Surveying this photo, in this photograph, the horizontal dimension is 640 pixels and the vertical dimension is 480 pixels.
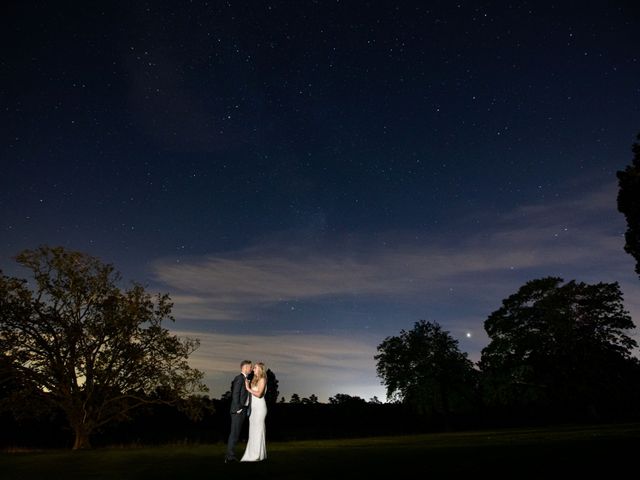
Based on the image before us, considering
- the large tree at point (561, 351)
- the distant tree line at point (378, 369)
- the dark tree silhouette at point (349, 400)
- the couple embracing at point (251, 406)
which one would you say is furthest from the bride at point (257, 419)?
the dark tree silhouette at point (349, 400)

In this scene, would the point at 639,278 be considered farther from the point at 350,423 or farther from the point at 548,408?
the point at 350,423

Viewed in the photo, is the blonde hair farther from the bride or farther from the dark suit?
the dark suit

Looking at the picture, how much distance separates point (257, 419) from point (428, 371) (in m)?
49.7

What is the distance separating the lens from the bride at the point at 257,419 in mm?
14164

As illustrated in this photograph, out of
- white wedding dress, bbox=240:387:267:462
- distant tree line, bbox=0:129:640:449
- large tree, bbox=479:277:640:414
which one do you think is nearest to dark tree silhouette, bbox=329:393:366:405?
distant tree line, bbox=0:129:640:449

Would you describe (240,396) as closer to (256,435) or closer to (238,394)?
(238,394)

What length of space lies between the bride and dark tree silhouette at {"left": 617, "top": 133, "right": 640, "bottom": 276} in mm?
25592

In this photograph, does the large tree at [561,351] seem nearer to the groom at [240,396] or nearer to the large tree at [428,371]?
the large tree at [428,371]

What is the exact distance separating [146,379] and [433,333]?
44791 mm

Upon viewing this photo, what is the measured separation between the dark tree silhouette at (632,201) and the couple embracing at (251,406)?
25658 mm

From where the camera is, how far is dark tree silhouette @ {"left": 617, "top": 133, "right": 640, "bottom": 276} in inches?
1164

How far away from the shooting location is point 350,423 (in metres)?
83.4

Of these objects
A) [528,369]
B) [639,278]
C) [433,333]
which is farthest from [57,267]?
[433,333]

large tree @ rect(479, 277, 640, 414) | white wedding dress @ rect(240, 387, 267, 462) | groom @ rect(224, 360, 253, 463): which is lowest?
white wedding dress @ rect(240, 387, 267, 462)
